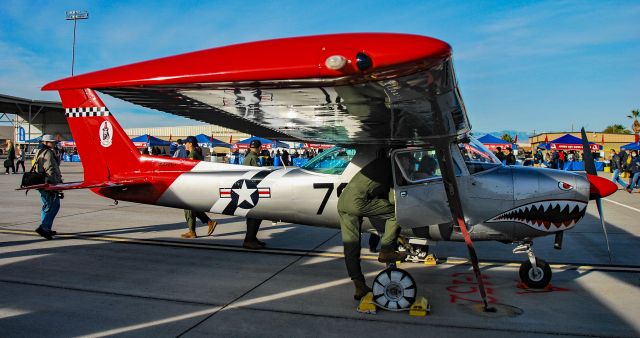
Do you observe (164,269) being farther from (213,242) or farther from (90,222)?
(90,222)

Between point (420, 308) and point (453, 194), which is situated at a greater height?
point (453, 194)

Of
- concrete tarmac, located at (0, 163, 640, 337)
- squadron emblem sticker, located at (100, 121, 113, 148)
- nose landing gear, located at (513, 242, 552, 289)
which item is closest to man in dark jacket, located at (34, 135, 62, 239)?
concrete tarmac, located at (0, 163, 640, 337)

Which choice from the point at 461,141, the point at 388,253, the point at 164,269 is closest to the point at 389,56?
the point at 388,253

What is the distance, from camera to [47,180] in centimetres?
741

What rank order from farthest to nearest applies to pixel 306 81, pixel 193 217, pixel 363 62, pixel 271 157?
pixel 271 157 → pixel 193 217 → pixel 306 81 → pixel 363 62

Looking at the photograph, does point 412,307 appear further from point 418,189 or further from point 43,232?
point 43,232

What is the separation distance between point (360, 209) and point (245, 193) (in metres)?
1.96

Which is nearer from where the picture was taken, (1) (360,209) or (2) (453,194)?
(1) (360,209)

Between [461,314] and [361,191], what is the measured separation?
1.56 meters

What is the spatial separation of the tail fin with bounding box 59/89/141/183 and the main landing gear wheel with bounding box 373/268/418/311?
4042 millimetres

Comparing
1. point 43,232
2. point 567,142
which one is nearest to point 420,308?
point 43,232

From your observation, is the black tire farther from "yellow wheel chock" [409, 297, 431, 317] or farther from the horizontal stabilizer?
the horizontal stabilizer

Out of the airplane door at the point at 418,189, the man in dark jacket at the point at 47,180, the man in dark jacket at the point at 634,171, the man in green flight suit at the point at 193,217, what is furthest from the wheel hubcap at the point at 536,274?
the man in dark jacket at the point at 634,171

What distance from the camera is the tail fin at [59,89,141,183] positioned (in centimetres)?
619
